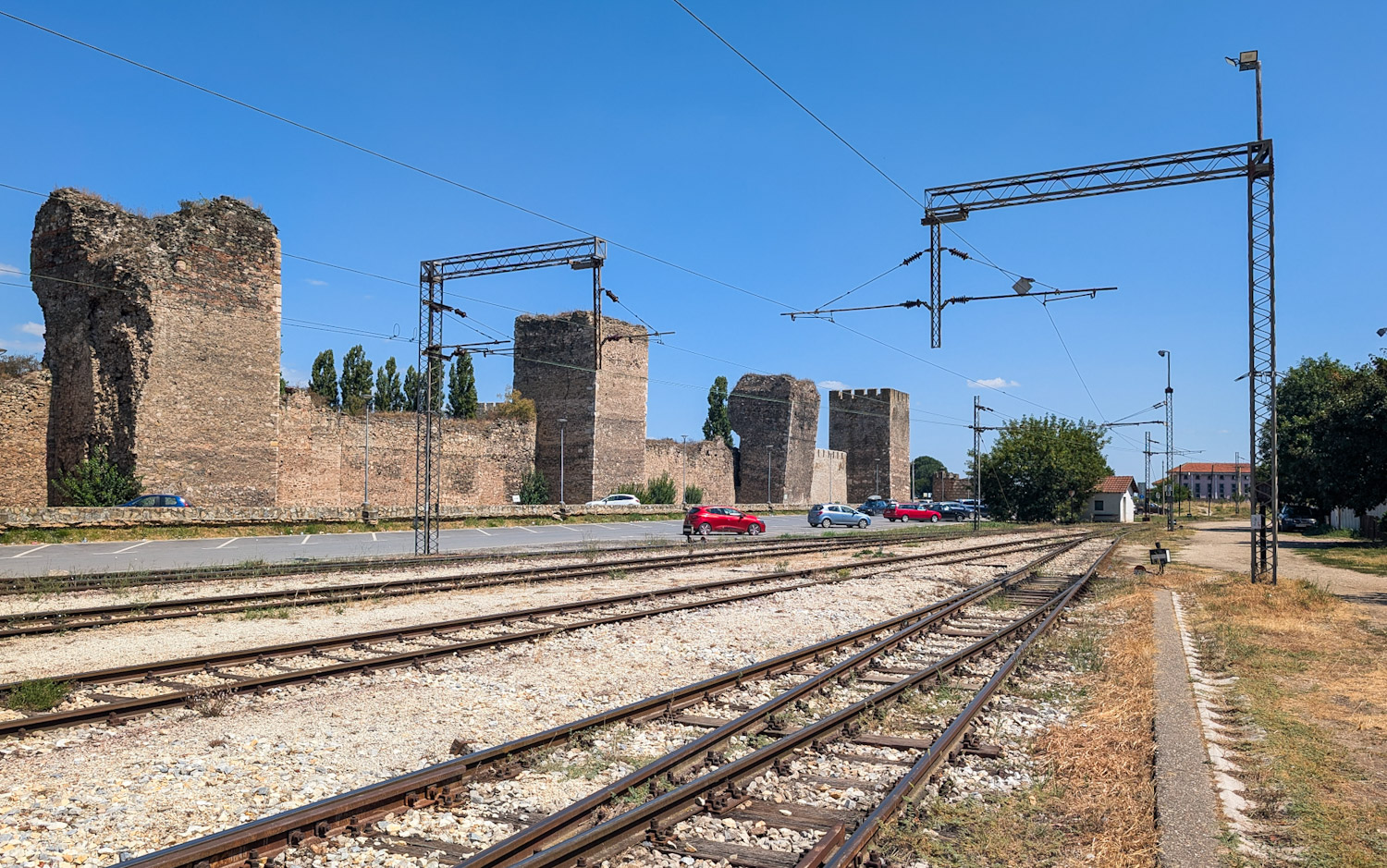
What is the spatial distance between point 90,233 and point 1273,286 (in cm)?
3207

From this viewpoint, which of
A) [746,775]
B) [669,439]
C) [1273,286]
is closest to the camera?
[746,775]

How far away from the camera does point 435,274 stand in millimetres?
23453

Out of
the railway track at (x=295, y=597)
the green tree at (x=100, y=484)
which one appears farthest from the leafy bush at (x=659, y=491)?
the railway track at (x=295, y=597)

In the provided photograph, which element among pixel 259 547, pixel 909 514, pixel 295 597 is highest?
pixel 295 597

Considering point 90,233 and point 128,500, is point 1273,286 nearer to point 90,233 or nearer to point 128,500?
point 128,500

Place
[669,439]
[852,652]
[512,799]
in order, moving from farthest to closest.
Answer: [669,439]
[852,652]
[512,799]

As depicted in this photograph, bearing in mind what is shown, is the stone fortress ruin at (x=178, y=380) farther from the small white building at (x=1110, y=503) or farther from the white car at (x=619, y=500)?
the small white building at (x=1110, y=503)

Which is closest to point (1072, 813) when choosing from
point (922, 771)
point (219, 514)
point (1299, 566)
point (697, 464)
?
point (922, 771)

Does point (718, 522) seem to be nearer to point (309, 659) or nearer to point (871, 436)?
point (309, 659)

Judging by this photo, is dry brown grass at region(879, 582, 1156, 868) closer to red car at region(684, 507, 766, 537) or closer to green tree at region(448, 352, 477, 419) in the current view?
red car at region(684, 507, 766, 537)

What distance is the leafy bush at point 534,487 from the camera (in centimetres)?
4412

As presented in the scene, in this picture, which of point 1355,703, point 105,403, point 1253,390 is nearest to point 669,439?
point 105,403

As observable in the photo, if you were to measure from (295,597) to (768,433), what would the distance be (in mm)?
49414

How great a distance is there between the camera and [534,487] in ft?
146
